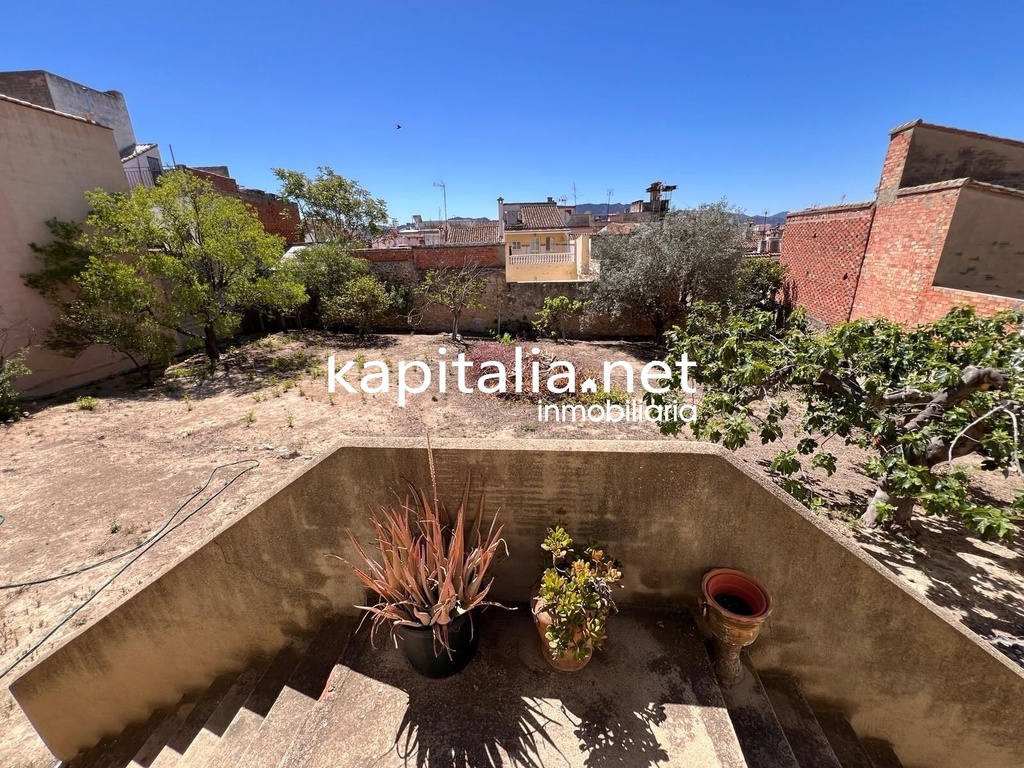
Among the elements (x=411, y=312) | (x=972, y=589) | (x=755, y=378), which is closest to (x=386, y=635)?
(x=755, y=378)

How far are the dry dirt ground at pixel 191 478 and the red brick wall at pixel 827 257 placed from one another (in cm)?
590

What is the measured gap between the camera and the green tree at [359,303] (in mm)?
12352

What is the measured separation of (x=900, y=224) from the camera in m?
8.19

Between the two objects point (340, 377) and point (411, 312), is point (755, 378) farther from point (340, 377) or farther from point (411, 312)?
point (411, 312)

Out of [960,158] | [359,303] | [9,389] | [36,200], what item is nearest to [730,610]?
[9,389]

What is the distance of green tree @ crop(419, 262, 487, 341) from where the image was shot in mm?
12570

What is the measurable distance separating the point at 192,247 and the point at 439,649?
10.6m

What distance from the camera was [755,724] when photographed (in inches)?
79.5

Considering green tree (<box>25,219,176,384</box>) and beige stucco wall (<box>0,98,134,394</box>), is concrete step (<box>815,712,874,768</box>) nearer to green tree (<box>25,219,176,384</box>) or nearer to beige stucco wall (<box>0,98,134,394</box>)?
green tree (<box>25,219,176,384</box>)

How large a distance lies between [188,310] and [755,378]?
10887 millimetres

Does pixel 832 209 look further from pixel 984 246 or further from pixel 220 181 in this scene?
pixel 220 181

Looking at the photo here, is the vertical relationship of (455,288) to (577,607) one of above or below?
above

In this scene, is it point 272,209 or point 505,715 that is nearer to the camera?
point 505,715

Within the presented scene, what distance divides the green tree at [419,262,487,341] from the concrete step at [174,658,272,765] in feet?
34.4
